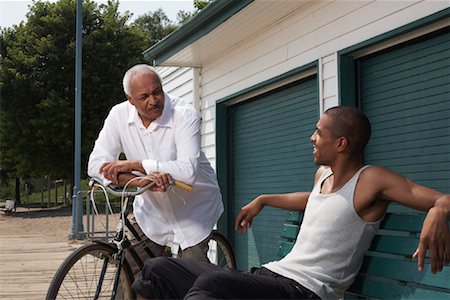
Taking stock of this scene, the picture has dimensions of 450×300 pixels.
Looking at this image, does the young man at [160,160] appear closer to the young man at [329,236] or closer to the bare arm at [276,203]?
the bare arm at [276,203]

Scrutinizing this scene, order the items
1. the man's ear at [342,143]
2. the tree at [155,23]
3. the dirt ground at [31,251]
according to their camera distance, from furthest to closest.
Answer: the tree at [155,23] → the dirt ground at [31,251] → the man's ear at [342,143]

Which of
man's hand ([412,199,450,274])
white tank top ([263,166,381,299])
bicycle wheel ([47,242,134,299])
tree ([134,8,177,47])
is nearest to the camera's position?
man's hand ([412,199,450,274])

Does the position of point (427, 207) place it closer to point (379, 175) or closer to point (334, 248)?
point (379, 175)

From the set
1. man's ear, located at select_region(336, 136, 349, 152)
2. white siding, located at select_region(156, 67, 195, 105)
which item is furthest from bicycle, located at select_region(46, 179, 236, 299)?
white siding, located at select_region(156, 67, 195, 105)

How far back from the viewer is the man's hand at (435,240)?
7.17 ft

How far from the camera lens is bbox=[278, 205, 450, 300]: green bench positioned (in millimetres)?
2467

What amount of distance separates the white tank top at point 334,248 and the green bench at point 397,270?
5 centimetres

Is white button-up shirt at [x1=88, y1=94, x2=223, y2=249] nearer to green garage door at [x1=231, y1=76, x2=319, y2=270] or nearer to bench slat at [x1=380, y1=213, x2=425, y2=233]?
bench slat at [x1=380, y1=213, x2=425, y2=233]

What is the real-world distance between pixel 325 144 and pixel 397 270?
24.2 inches

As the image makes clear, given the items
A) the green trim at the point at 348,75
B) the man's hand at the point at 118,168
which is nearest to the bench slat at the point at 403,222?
the man's hand at the point at 118,168

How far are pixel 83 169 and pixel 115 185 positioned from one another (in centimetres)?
2781

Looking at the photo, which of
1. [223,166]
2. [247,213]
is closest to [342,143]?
[247,213]

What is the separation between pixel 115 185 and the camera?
3.64 m

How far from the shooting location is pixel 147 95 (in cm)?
358
